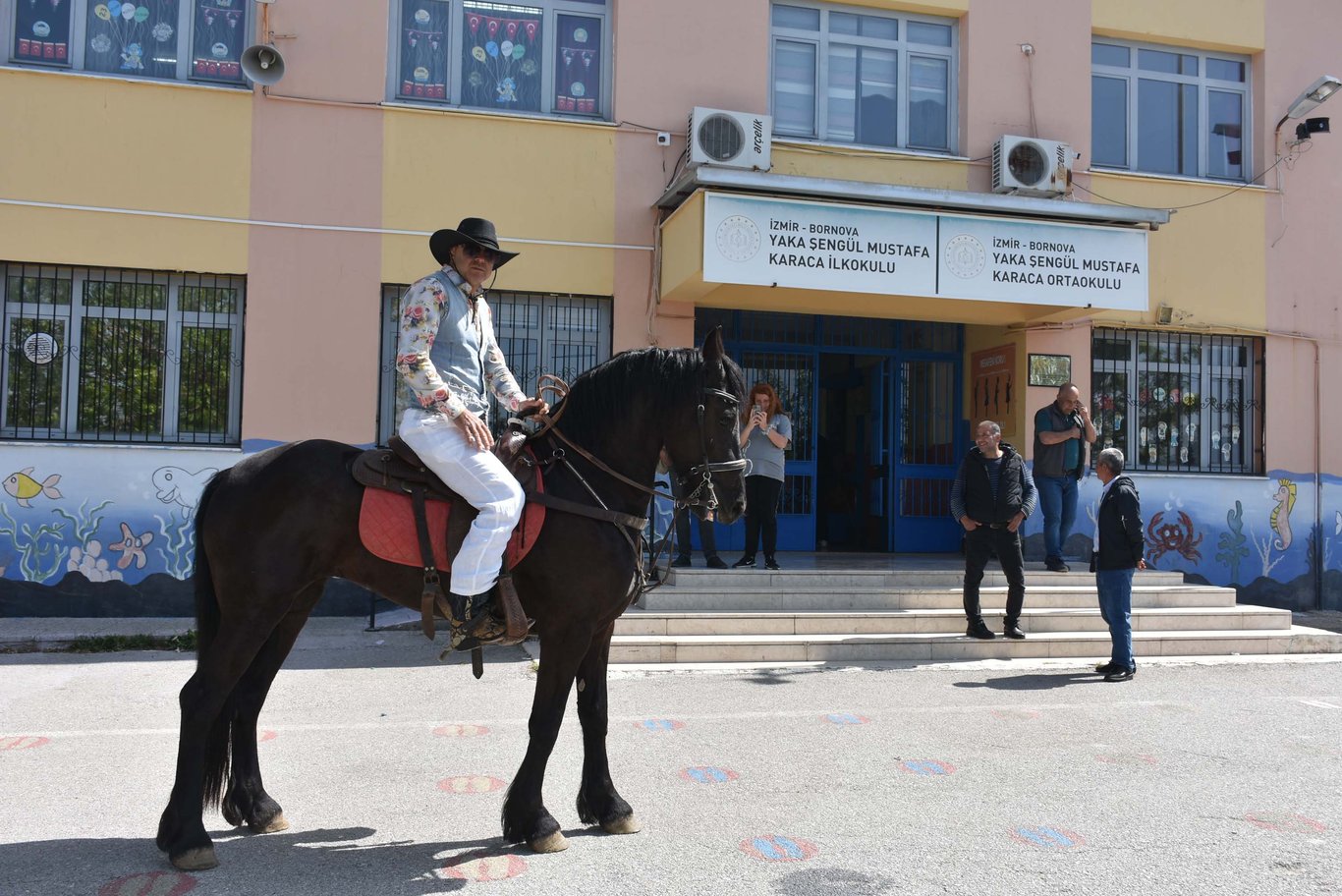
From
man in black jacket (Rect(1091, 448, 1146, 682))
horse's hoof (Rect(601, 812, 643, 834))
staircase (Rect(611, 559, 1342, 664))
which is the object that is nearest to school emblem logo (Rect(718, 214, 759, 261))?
staircase (Rect(611, 559, 1342, 664))

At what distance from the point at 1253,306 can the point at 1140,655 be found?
6.03 metres

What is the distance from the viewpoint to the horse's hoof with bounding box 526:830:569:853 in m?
4.46

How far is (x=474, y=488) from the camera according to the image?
180 inches

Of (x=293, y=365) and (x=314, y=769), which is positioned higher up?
(x=293, y=365)

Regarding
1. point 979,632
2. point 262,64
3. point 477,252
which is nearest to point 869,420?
point 979,632

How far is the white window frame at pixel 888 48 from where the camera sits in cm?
1284

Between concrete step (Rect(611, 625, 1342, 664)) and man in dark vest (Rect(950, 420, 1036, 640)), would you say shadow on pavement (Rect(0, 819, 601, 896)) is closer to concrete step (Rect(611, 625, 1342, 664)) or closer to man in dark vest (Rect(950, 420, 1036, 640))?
concrete step (Rect(611, 625, 1342, 664))

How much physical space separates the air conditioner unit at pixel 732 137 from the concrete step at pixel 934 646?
547 cm

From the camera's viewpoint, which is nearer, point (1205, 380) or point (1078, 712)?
point (1078, 712)

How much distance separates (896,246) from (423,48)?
5.78 m

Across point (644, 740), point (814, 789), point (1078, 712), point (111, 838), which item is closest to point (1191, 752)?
point (1078, 712)

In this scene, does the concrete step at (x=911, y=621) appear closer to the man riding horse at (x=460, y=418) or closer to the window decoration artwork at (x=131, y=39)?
the man riding horse at (x=460, y=418)

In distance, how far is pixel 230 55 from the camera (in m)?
11.6

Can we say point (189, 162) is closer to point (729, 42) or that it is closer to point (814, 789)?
point (729, 42)
